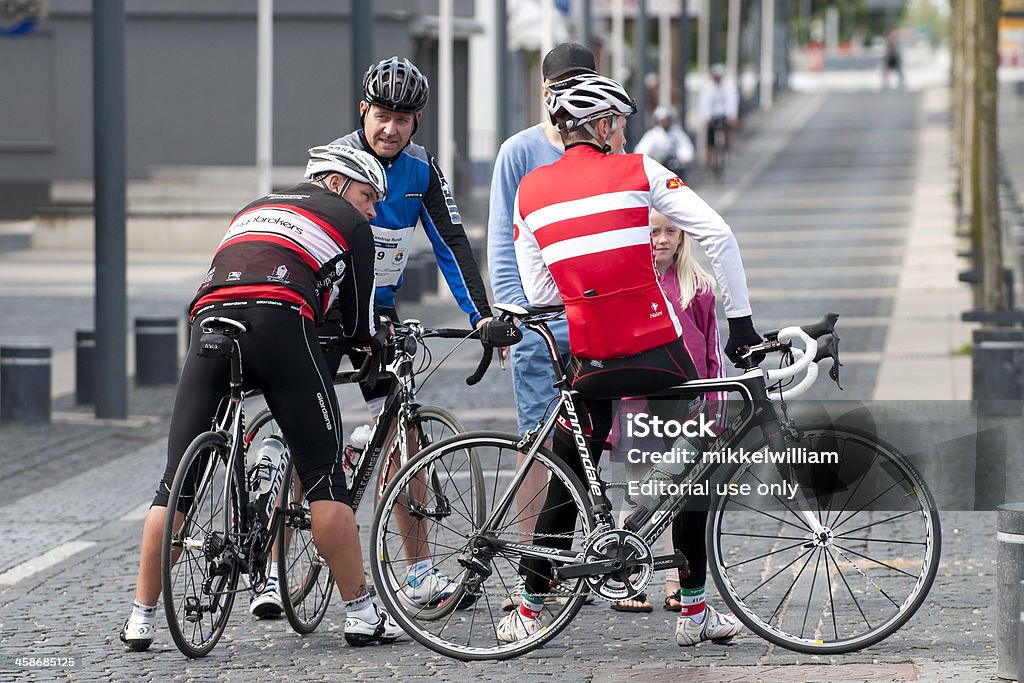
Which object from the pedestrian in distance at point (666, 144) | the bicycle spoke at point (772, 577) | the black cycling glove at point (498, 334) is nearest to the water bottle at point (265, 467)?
the black cycling glove at point (498, 334)

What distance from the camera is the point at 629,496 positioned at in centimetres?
575

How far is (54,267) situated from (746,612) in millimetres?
19605

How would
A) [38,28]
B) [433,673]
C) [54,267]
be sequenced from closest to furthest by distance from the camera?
[433,673], [54,267], [38,28]

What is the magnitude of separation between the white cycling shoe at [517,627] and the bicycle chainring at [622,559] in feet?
0.81

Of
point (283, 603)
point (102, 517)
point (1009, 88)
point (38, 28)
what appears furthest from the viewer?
point (1009, 88)

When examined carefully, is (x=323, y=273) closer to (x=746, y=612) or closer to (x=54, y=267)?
→ (x=746, y=612)

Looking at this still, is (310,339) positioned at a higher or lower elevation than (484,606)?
higher

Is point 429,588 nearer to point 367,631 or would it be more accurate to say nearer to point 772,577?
point 367,631

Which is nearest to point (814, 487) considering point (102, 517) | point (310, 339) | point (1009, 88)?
point (310, 339)

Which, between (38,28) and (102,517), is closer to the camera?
(102,517)

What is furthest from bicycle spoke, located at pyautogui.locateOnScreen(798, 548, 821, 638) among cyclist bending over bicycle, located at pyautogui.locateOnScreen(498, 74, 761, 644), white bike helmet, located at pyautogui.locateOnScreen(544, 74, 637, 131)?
white bike helmet, located at pyautogui.locateOnScreen(544, 74, 637, 131)

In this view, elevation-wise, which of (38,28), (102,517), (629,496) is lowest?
(102,517)

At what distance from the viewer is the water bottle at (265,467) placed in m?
6.01

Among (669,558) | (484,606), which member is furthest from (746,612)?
(484,606)
